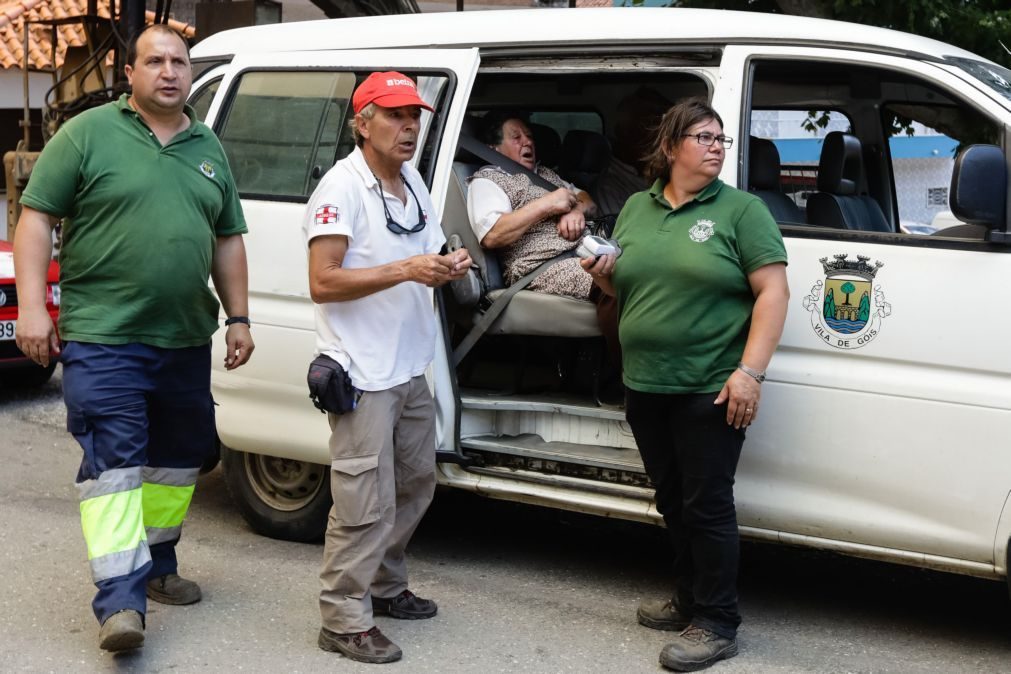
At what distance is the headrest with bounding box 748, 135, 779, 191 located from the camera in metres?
5.15

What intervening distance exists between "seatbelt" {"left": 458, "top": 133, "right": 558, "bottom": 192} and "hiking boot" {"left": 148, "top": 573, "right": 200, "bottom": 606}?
215 cm

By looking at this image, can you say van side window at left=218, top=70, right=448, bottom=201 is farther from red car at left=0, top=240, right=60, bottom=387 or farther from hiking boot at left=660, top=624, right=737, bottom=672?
red car at left=0, top=240, right=60, bottom=387

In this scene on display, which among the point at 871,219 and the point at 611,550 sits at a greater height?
the point at 871,219

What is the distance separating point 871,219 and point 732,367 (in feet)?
4.54

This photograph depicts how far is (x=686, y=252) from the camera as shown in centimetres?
435

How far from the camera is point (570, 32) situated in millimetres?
5047

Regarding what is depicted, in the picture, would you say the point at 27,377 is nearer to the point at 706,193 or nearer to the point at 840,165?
the point at 840,165

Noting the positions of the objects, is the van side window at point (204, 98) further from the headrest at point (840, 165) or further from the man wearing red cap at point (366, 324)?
the headrest at point (840, 165)

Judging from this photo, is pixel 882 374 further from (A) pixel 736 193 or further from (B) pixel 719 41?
(B) pixel 719 41

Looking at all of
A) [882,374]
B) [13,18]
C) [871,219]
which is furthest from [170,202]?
[13,18]

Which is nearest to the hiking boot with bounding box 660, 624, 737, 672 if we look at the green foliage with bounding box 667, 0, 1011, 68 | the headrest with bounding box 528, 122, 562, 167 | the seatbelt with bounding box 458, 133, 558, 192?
the seatbelt with bounding box 458, 133, 558, 192

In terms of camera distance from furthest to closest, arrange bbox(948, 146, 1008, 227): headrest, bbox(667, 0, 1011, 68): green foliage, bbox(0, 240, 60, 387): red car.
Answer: bbox(0, 240, 60, 387): red car < bbox(667, 0, 1011, 68): green foliage < bbox(948, 146, 1008, 227): headrest

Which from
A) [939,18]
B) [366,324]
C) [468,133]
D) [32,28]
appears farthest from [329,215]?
[32,28]

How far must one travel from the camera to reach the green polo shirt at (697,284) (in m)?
4.32
